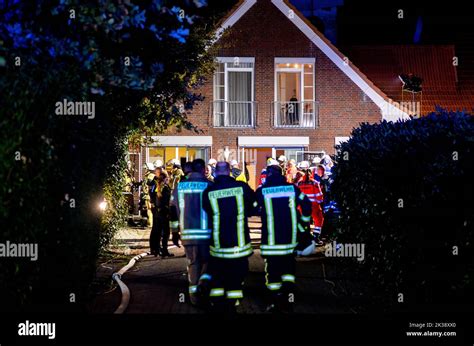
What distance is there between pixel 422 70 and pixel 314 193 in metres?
17.9

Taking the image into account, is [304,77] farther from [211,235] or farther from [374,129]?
[211,235]

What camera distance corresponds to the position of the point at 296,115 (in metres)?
27.5

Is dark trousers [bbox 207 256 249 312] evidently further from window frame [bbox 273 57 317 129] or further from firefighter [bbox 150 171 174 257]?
window frame [bbox 273 57 317 129]

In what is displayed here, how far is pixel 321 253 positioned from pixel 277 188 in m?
7.17

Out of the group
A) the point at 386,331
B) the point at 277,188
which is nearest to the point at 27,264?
the point at 277,188

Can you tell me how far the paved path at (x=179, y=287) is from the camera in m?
9.36

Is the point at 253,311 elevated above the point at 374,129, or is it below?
below

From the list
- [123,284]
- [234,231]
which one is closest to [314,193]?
[123,284]

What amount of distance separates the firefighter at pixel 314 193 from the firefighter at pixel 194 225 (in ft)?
21.2

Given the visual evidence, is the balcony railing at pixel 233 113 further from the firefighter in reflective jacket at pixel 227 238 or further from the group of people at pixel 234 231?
the firefighter in reflective jacket at pixel 227 238

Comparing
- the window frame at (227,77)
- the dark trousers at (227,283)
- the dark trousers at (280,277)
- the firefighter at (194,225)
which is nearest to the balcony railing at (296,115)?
the window frame at (227,77)

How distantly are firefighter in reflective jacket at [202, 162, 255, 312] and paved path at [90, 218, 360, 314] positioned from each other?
0.91 metres

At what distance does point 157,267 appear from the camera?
13438mm

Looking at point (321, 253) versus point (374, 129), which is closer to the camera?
point (374, 129)
